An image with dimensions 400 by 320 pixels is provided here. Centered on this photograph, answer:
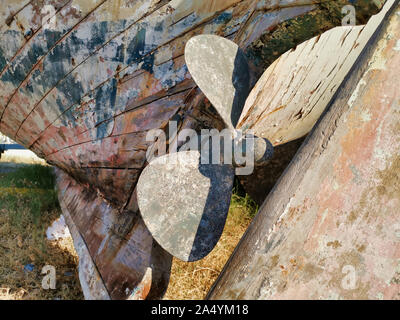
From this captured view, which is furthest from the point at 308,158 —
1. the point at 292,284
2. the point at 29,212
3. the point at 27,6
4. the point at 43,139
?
the point at 29,212

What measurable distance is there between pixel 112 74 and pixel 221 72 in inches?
37.8

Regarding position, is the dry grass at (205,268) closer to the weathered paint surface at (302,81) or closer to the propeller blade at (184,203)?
the propeller blade at (184,203)

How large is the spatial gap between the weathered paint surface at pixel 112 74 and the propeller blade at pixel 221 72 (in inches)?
7.6

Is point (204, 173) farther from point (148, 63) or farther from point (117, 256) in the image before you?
point (117, 256)

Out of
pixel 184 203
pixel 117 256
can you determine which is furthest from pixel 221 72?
pixel 117 256

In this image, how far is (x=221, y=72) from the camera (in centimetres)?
188

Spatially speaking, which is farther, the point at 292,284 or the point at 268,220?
A: the point at 268,220

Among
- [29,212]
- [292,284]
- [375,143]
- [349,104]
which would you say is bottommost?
[29,212]

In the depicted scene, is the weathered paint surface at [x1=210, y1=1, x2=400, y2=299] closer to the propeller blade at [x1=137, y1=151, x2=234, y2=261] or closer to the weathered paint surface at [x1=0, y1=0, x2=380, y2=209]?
the propeller blade at [x1=137, y1=151, x2=234, y2=261]

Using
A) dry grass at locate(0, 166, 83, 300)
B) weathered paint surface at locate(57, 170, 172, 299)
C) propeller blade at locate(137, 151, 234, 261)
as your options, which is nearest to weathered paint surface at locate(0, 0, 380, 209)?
weathered paint surface at locate(57, 170, 172, 299)

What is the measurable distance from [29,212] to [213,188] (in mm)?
3002

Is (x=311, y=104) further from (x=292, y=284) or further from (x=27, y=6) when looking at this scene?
(x=27, y=6)
